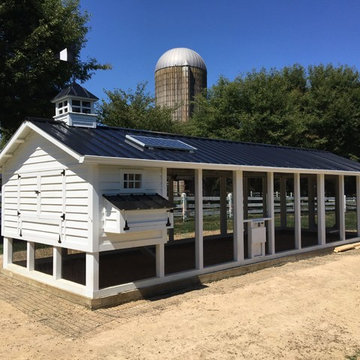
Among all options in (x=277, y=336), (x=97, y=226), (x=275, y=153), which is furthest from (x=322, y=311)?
(x=275, y=153)

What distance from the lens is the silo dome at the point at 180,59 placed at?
35.7 meters

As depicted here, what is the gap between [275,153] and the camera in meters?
12.2

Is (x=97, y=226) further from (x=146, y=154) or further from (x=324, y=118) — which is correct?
(x=324, y=118)

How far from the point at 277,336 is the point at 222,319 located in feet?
3.09

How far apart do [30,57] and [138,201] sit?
34.1 feet

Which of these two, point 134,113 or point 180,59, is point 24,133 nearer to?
point 134,113

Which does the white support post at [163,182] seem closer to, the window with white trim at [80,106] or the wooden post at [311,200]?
the window with white trim at [80,106]

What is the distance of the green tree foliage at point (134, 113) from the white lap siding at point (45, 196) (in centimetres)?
1454

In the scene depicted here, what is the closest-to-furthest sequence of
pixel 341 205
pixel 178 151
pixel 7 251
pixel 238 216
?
pixel 178 151 < pixel 238 216 < pixel 7 251 < pixel 341 205

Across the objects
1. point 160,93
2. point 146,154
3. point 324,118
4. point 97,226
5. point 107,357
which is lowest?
point 107,357

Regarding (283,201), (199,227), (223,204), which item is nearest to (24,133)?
(199,227)

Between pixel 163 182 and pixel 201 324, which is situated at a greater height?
pixel 163 182

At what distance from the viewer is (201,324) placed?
5.72 m

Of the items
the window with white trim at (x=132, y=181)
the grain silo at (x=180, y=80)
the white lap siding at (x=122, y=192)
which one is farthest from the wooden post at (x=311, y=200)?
the grain silo at (x=180, y=80)
